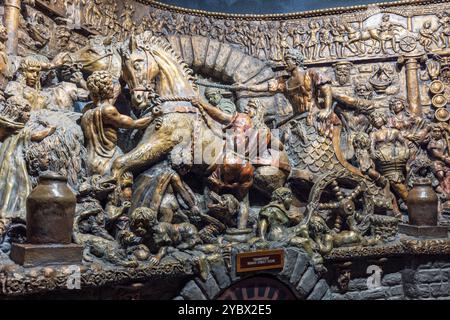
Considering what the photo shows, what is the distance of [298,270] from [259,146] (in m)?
1.87

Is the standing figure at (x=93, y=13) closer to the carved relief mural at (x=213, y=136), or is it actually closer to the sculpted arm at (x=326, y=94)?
the carved relief mural at (x=213, y=136)

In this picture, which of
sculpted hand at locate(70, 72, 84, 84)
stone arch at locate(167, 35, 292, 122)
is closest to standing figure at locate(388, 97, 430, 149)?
stone arch at locate(167, 35, 292, 122)

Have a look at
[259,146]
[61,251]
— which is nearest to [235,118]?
[259,146]

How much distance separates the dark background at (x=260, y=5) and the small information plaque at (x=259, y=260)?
6.07 metres

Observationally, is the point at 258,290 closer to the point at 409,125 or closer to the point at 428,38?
the point at 409,125

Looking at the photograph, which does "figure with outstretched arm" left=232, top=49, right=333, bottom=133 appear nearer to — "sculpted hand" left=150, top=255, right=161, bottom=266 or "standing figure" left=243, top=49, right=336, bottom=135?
"standing figure" left=243, top=49, right=336, bottom=135

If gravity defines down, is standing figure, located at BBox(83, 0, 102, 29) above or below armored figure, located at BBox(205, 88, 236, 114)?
above

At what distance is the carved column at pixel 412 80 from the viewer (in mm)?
8305

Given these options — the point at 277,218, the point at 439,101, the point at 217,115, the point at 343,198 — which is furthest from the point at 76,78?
the point at 439,101

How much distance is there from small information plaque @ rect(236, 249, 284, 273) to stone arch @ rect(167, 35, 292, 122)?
4.32 metres

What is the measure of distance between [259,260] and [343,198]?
1.98 meters

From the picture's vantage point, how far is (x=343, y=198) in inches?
247

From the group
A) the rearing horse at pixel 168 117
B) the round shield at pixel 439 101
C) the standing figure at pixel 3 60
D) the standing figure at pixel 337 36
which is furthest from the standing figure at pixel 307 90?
the standing figure at pixel 3 60

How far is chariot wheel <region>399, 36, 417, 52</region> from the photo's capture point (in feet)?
28.1
